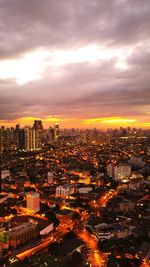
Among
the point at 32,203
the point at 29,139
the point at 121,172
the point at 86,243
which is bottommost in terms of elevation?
the point at 86,243

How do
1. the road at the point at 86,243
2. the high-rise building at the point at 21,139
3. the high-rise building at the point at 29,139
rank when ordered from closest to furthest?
the road at the point at 86,243 → the high-rise building at the point at 21,139 → the high-rise building at the point at 29,139

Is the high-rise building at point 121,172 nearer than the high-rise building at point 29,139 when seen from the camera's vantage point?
Yes

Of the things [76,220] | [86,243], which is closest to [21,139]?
[76,220]

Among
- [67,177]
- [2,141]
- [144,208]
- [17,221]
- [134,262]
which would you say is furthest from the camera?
[2,141]

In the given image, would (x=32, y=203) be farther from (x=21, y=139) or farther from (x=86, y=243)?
(x=21, y=139)

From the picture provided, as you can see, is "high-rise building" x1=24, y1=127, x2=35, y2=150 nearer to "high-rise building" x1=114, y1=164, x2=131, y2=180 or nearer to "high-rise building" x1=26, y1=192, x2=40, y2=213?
"high-rise building" x1=114, y1=164, x2=131, y2=180

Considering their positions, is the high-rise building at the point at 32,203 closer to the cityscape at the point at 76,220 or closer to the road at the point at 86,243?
the cityscape at the point at 76,220

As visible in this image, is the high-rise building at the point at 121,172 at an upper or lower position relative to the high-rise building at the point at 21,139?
lower

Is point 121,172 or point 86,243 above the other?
point 121,172

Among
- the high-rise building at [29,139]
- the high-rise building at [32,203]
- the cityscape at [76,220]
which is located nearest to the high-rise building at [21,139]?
the high-rise building at [29,139]

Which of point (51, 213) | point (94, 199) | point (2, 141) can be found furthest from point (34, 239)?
point (2, 141)

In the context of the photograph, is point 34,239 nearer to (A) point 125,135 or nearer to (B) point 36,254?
(B) point 36,254
